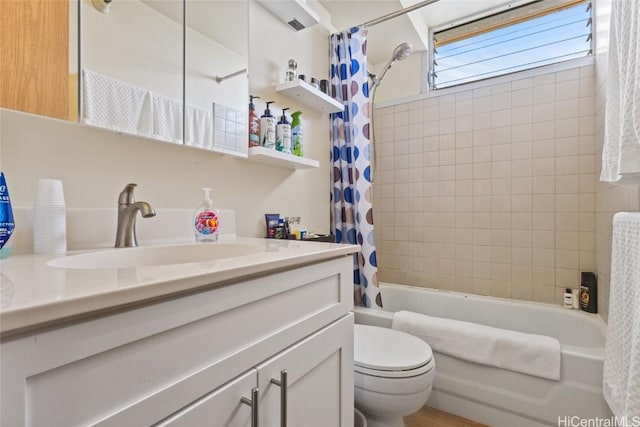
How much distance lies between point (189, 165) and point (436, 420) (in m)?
1.63

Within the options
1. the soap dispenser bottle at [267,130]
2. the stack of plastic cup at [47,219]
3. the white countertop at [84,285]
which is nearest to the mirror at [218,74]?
the soap dispenser bottle at [267,130]

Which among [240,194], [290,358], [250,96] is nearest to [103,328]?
[290,358]

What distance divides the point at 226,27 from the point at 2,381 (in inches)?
55.0

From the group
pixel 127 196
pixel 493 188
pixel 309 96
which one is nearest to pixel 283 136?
pixel 309 96

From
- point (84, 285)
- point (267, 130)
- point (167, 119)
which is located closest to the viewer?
point (84, 285)

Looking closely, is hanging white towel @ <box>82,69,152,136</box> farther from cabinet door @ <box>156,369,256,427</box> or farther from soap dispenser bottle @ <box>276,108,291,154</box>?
cabinet door @ <box>156,369,256,427</box>

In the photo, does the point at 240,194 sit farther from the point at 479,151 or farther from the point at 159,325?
the point at 479,151

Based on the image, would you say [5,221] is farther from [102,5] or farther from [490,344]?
[490,344]

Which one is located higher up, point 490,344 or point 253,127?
point 253,127

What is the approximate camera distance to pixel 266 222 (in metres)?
1.54

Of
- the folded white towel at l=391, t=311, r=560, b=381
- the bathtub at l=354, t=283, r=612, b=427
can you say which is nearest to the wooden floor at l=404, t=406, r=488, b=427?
the bathtub at l=354, t=283, r=612, b=427

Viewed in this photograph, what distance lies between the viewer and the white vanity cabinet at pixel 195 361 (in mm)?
351

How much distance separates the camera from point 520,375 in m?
1.37

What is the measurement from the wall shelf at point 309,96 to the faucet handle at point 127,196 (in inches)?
36.9
